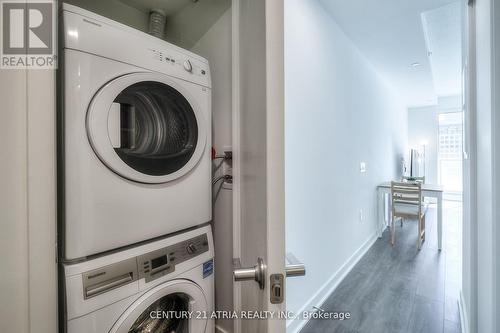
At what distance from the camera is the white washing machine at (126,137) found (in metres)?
0.70

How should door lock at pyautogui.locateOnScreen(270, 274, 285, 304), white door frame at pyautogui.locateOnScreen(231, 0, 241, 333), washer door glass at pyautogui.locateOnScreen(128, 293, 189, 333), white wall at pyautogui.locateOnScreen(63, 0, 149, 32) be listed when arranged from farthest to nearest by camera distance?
white wall at pyautogui.locateOnScreen(63, 0, 149, 32) → white door frame at pyautogui.locateOnScreen(231, 0, 241, 333) → washer door glass at pyautogui.locateOnScreen(128, 293, 189, 333) → door lock at pyautogui.locateOnScreen(270, 274, 285, 304)

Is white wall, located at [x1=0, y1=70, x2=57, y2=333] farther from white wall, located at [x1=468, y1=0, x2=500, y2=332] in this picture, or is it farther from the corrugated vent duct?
white wall, located at [x1=468, y1=0, x2=500, y2=332]

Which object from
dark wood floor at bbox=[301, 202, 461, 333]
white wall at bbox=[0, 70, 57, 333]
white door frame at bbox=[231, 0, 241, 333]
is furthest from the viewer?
dark wood floor at bbox=[301, 202, 461, 333]

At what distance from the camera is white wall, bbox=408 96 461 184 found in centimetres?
516

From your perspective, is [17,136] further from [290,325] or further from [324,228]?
[324,228]

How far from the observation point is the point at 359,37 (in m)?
2.27

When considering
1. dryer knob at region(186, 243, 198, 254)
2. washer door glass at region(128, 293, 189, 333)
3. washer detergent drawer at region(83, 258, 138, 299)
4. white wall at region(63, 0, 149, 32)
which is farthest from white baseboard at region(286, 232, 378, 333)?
white wall at region(63, 0, 149, 32)

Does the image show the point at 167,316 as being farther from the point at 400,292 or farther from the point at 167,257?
the point at 400,292

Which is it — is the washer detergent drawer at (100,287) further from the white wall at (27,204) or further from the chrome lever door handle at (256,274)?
the chrome lever door handle at (256,274)

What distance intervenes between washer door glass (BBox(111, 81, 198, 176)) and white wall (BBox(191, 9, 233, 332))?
32 centimetres

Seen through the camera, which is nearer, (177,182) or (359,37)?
(177,182)

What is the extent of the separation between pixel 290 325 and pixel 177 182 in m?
1.27

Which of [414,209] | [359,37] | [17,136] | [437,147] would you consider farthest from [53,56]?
[437,147]

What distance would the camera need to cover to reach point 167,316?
3.32 feet
